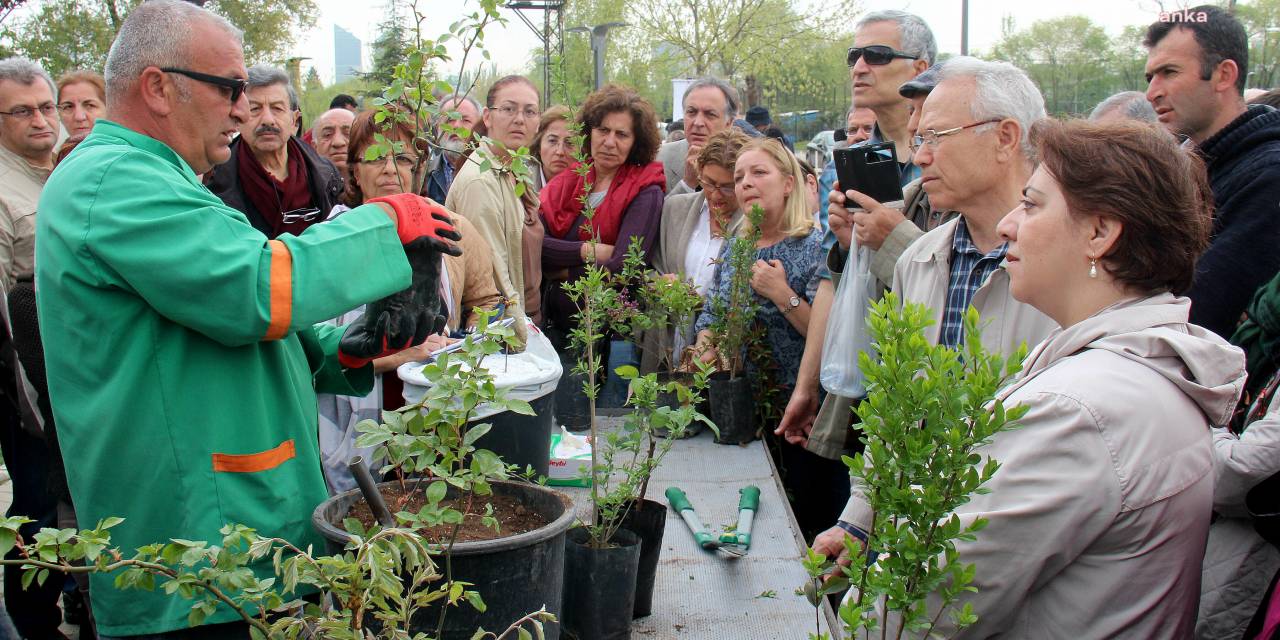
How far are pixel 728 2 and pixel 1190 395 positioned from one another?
95.3 ft

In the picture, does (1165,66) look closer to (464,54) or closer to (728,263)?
(728,263)

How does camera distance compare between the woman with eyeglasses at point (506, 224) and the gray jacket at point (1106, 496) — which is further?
the woman with eyeglasses at point (506, 224)

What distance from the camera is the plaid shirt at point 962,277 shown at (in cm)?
263

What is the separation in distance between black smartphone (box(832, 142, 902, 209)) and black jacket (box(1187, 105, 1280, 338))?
38.0 inches

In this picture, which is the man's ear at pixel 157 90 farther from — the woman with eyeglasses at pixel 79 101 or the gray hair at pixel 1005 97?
the woman with eyeglasses at pixel 79 101

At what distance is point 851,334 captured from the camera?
3.39 meters

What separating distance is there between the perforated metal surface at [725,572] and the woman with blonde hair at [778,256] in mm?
716

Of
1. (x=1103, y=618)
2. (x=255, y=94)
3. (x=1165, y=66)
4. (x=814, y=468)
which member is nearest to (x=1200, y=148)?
(x=1165, y=66)

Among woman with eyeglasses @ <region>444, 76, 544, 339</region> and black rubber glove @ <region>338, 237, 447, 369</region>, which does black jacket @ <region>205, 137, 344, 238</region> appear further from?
black rubber glove @ <region>338, 237, 447, 369</region>

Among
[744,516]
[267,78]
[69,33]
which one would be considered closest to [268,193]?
[267,78]

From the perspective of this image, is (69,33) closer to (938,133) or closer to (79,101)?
(79,101)

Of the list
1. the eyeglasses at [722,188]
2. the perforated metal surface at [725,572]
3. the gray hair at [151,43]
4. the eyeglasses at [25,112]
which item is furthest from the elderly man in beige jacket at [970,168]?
the eyeglasses at [25,112]

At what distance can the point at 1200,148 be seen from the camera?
11.6 ft

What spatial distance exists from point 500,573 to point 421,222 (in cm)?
68
